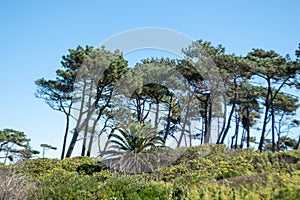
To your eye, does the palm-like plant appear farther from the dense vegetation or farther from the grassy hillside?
the grassy hillside

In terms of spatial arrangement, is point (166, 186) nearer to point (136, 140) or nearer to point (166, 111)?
point (136, 140)

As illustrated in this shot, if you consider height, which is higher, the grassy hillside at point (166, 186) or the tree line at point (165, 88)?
the tree line at point (165, 88)

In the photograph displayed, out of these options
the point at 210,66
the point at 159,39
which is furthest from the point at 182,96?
the point at 159,39

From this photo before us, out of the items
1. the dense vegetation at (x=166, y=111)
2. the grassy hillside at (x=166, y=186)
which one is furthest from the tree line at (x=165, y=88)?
the grassy hillside at (x=166, y=186)

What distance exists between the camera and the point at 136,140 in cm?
1962

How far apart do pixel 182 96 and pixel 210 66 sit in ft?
12.5

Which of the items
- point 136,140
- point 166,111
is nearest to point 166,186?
point 136,140

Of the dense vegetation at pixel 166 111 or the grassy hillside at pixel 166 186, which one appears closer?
the grassy hillside at pixel 166 186

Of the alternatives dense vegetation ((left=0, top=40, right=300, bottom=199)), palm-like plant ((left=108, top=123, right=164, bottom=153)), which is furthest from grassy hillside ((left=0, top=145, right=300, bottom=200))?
palm-like plant ((left=108, top=123, right=164, bottom=153))

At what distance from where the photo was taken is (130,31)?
70.5ft

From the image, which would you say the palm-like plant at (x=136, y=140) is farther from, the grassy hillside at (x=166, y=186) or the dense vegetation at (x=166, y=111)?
the grassy hillside at (x=166, y=186)

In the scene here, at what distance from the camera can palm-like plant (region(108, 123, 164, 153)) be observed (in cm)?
1960

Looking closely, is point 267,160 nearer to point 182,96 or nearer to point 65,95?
point 182,96

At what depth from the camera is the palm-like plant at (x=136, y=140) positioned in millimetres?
19602
